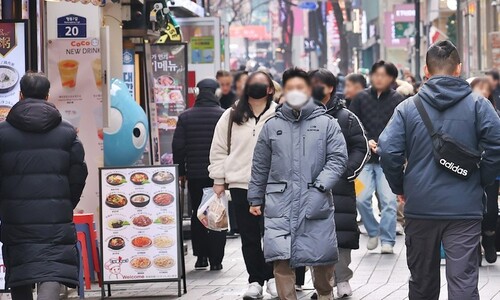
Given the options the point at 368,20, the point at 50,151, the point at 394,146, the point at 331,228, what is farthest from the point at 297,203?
the point at 368,20

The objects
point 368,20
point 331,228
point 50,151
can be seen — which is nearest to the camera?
point 50,151

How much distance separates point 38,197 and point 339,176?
7.24 ft

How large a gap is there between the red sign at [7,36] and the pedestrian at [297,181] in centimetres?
229

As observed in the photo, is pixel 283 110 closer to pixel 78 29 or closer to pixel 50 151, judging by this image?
pixel 50 151

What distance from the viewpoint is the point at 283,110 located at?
29.9ft

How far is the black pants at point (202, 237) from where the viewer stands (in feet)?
42.8

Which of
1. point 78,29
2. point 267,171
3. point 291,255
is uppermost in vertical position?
point 78,29

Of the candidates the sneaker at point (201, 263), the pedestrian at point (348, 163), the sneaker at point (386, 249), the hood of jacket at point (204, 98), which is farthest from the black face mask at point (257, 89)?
the sneaker at point (386, 249)

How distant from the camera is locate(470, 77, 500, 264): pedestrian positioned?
1217 cm

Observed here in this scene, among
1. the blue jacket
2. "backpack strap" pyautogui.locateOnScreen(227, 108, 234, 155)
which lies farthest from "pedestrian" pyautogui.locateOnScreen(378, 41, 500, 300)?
"backpack strap" pyautogui.locateOnScreen(227, 108, 234, 155)

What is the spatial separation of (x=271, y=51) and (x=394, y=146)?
365ft

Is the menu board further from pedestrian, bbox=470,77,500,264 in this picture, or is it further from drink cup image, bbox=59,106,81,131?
Result: pedestrian, bbox=470,77,500,264

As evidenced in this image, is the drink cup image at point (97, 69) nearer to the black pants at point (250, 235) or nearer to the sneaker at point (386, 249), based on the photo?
the black pants at point (250, 235)

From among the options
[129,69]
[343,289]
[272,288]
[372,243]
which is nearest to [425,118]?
[343,289]
